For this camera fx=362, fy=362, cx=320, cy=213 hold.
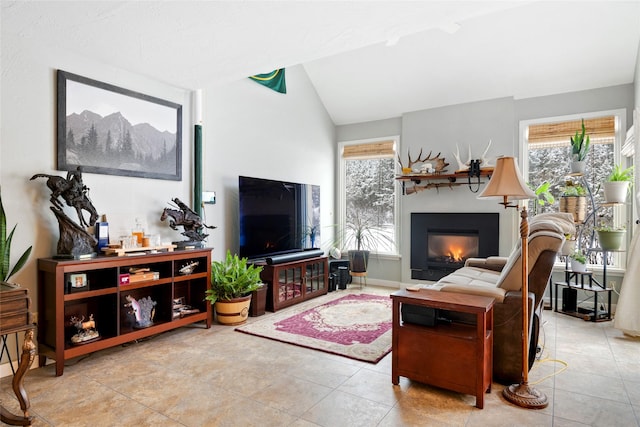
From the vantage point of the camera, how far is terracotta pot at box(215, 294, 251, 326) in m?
3.64

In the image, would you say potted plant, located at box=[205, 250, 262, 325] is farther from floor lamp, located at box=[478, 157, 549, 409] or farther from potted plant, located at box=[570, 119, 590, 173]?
potted plant, located at box=[570, 119, 590, 173]

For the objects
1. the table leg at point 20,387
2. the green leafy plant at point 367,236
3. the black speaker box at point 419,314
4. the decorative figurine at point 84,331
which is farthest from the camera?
the green leafy plant at point 367,236

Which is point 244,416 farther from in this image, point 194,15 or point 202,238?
point 194,15

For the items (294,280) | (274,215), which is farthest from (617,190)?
(274,215)

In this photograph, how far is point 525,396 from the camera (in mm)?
2143

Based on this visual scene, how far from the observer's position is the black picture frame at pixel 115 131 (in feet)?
9.41

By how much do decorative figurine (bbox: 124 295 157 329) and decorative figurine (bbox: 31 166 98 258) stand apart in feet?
1.92

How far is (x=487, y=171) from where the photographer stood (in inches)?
185

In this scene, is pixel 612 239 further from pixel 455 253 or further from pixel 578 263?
pixel 455 253

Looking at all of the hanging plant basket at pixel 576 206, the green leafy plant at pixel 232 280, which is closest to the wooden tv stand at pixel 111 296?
the green leafy plant at pixel 232 280

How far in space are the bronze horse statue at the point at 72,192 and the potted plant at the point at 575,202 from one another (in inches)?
183

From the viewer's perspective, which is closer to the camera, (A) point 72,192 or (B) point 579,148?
(A) point 72,192

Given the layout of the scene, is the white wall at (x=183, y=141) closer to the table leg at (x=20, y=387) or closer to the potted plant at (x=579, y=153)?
the table leg at (x=20, y=387)

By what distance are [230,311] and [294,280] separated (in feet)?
3.41
